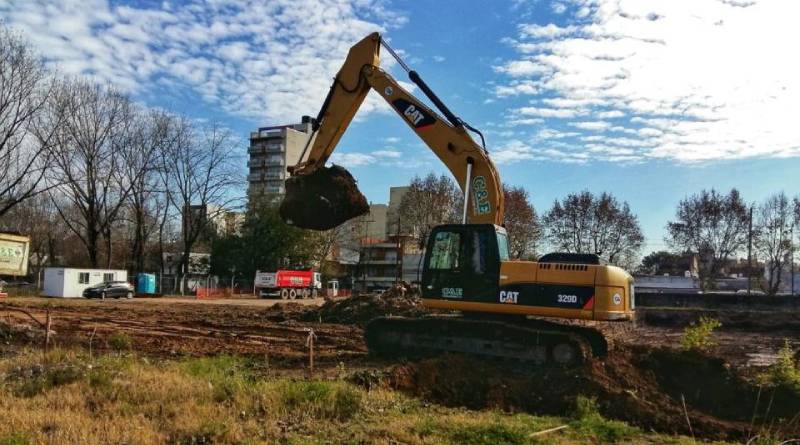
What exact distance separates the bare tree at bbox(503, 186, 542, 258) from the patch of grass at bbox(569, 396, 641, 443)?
190 ft

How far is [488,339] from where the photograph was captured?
1213 cm

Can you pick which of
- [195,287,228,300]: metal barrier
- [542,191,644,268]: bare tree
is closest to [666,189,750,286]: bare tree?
[542,191,644,268]: bare tree

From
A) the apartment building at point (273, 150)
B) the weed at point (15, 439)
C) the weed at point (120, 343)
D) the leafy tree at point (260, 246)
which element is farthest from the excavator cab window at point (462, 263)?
the apartment building at point (273, 150)

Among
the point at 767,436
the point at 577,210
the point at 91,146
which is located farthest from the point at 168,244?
the point at 767,436

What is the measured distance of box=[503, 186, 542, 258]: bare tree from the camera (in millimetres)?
66688

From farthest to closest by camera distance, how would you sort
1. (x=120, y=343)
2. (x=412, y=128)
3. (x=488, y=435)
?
(x=412, y=128) → (x=120, y=343) → (x=488, y=435)

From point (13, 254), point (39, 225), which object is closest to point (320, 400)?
point (13, 254)

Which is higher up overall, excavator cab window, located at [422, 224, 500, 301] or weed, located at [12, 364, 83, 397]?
excavator cab window, located at [422, 224, 500, 301]

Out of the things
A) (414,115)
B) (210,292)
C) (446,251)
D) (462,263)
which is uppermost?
(414,115)

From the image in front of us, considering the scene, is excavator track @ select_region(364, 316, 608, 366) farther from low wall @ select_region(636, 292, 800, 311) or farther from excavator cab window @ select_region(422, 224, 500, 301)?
low wall @ select_region(636, 292, 800, 311)

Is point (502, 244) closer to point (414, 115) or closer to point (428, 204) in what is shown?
point (414, 115)

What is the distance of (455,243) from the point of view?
1218 centimetres

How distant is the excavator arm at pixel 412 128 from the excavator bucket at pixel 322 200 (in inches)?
4.4

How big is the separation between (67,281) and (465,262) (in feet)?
138
